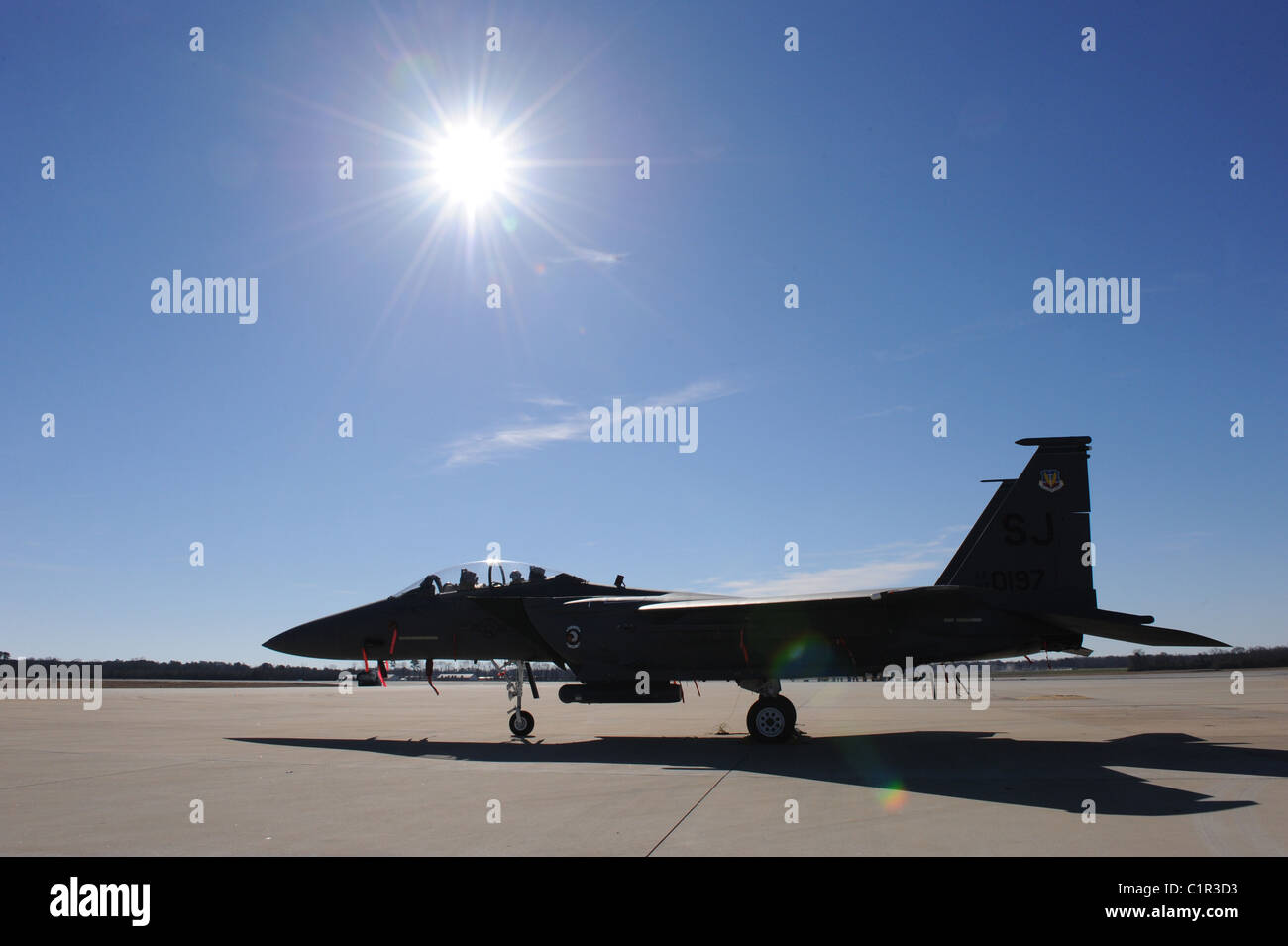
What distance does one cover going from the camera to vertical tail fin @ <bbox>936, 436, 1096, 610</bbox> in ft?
43.0

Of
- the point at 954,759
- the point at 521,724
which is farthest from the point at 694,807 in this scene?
the point at 521,724

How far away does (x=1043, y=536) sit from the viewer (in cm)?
1328

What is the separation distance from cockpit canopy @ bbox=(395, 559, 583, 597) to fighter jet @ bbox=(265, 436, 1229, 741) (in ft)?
Result: 1.40

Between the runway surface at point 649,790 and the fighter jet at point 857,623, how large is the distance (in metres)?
1.17

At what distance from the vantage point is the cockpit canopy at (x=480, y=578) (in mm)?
14852

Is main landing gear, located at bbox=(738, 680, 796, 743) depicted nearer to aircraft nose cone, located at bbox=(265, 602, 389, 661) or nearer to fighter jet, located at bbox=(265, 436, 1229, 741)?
fighter jet, located at bbox=(265, 436, 1229, 741)

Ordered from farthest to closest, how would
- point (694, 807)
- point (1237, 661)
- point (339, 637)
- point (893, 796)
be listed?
1. point (1237, 661)
2. point (339, 637)
3. point (893, 796)
4. point (694, 807)

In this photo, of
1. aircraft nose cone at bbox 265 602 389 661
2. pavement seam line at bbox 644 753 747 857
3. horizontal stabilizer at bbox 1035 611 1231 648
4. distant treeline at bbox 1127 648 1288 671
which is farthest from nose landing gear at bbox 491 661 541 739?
distant treeline at bbox 1127 648 1288 671

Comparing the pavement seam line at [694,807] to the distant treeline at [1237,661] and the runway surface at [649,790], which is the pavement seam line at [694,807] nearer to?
the runway surface at [649,790]

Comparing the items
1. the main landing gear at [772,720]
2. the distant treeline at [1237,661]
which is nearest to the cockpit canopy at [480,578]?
the main landing gear at [772,720]

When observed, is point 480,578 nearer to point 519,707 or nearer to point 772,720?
point 519,707

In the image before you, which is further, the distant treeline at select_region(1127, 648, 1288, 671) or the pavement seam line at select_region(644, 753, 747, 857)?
the distant treeline at select_region(1127, 648, 1288, 671)

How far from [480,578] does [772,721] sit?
20.3 feet
